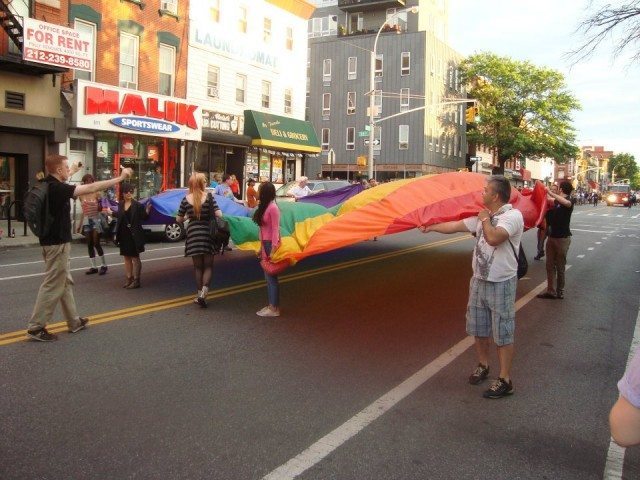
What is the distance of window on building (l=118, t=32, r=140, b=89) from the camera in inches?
894

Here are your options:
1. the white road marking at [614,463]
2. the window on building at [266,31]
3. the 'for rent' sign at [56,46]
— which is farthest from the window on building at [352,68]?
the white road marking at [614,463]

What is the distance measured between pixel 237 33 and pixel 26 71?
11612 millimetres

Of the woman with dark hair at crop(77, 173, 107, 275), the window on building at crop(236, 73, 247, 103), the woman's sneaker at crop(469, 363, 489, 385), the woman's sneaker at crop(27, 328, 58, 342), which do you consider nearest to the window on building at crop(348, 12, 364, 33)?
the window on building at crop(236, 73, 247, 103)

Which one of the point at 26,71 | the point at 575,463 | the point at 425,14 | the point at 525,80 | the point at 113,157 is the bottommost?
the point at 575,463

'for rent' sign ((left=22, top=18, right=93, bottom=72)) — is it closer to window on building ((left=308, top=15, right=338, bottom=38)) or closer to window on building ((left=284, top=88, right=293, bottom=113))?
window on building ((left=284, top=88, right=293, bottom=113))

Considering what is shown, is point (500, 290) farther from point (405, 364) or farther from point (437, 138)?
point (437, 138)

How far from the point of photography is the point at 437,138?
177ft

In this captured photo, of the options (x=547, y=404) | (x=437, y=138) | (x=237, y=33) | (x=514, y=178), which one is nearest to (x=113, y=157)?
(x=237, y=33)

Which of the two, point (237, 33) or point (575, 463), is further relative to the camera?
point (237, 33)

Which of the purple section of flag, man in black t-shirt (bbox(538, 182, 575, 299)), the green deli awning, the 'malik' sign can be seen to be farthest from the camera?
the green deli awning

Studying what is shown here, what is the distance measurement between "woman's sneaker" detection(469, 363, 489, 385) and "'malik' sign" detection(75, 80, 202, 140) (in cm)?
1901

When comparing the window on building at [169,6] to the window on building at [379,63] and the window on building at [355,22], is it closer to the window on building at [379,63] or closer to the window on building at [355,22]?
the window on building at [379,63]

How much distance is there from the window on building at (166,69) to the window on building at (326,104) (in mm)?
30733

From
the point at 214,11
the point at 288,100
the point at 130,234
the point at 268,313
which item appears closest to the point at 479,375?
the point at 268,313
